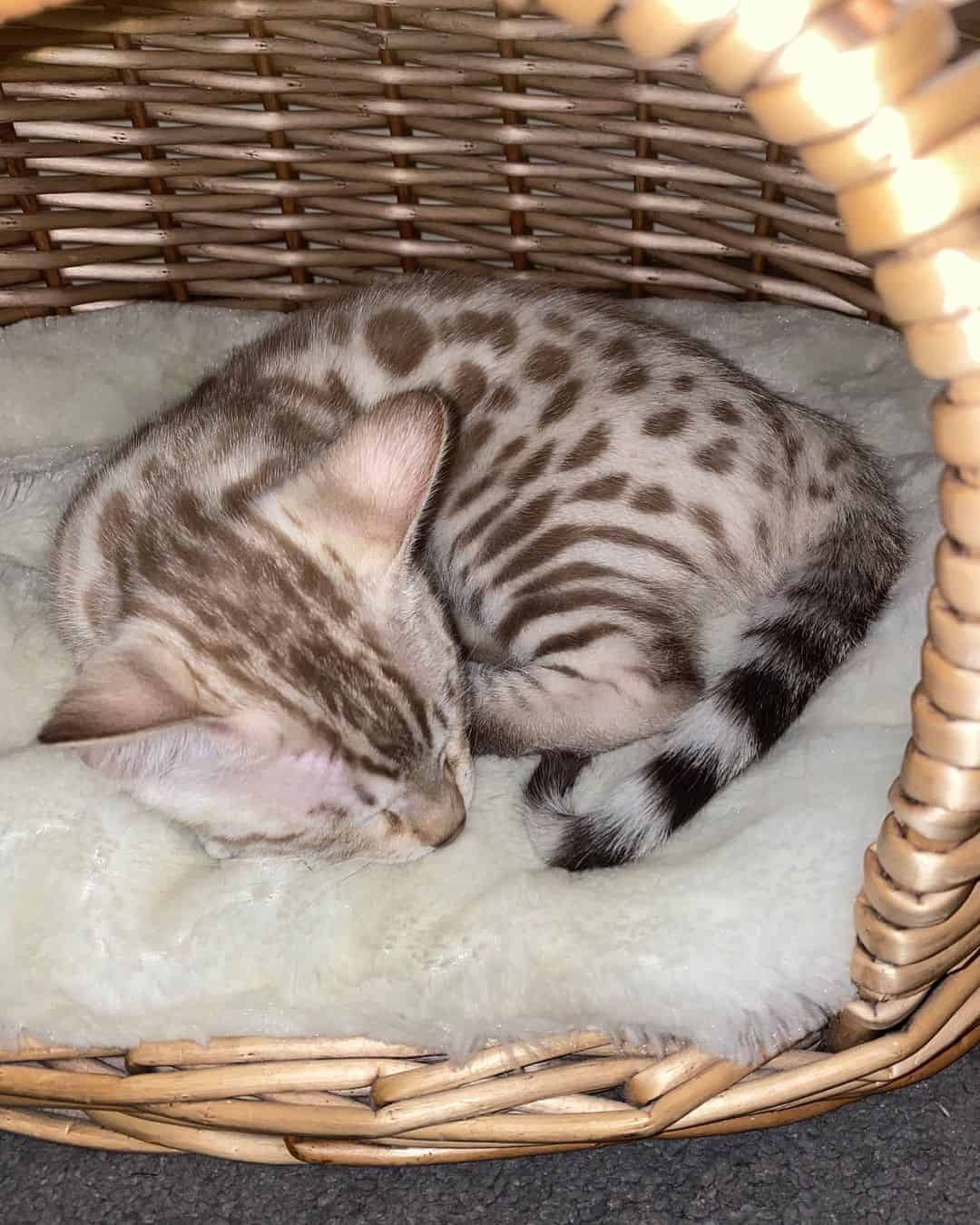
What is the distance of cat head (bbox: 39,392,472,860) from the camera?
1330 mm

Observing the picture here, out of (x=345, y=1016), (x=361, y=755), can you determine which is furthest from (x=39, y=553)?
(x=345, y=1016)

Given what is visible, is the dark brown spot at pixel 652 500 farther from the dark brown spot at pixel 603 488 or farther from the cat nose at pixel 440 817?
the cat nose at pixel 440 817

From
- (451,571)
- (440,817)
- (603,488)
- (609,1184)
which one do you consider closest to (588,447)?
(603,488)

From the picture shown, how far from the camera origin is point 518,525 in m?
1.74

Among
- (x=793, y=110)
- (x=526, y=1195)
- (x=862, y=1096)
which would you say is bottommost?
(x=526, y=1195)

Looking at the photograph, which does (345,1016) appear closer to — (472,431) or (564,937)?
(564,937)

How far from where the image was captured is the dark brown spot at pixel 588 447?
5.53 ft

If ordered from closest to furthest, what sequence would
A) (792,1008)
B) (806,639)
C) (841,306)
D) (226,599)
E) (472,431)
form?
(792,1008), (226,599), (806,639), (472,431), (841,306)

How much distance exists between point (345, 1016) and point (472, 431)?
2.72 feet

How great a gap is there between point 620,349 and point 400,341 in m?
0.32

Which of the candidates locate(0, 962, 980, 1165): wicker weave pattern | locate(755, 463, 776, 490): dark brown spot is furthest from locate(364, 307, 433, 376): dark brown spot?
locate(0, 962, 980, 1165): wicker weave pattern

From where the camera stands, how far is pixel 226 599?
4.51 ft

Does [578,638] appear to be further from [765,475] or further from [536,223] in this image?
[536,223]

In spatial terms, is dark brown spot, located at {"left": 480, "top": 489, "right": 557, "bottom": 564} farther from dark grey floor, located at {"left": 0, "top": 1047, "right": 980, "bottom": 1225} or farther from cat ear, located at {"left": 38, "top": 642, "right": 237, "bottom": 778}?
dark grey floor, located at {"left": 0, "top": 1047, "right": 980, "bottom": 1225}
